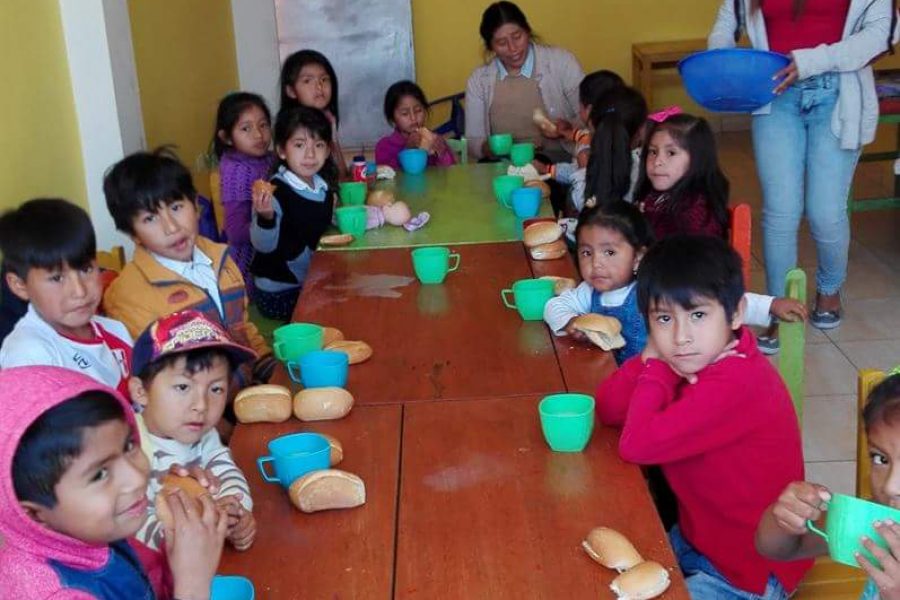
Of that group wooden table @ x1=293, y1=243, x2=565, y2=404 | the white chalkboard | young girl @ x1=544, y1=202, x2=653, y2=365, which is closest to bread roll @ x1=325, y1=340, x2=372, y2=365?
wooden table @ x1=293, y1=243, x2=565, y2=404

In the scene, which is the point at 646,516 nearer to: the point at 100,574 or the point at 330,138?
the point at 100,574

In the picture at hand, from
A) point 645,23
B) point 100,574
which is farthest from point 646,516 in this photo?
point 645,23

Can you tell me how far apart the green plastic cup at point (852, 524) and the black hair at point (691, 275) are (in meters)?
0.62

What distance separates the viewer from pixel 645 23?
712 cm

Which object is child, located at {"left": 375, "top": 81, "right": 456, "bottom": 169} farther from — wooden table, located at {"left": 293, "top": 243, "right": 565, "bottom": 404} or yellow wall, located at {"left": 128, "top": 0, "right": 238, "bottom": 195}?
wooden table, located at {"left": 293, "top": 243, "right": 565, "bottom": 404}

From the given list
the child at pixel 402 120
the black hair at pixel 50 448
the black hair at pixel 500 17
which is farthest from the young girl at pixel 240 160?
the black hair at pixel 50 448

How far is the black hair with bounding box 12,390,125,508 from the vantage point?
1.29 meters

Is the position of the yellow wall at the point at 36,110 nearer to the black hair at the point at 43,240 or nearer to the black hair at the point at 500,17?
the black hair at the point at 43,240

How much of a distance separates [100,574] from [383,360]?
100 cm

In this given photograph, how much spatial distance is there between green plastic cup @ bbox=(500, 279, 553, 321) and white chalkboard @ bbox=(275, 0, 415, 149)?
481 cm

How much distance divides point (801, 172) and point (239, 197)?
80.3 inches

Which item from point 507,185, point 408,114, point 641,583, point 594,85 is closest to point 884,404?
point 641,583

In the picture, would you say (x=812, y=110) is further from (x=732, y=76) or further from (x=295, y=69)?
(x=295, y=69)

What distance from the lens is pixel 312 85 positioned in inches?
174
